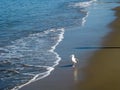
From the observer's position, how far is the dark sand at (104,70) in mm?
10531

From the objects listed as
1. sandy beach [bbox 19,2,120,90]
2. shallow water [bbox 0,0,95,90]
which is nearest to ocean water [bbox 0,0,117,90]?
shallow water [bbox 0,0,95,90]

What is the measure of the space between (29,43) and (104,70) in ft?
18.6

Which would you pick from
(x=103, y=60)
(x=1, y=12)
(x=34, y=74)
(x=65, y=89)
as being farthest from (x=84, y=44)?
(x=1, y=12)

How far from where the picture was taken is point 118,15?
25.7 meters

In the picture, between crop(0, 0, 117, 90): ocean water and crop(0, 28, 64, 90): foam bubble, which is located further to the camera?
crop(0, 28, 64, 90): foam bubble

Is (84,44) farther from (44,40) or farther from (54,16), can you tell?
(54,16)

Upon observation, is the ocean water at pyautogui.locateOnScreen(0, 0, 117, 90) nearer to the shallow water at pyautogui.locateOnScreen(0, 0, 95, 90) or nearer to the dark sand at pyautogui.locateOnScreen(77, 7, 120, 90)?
the shallow water at pyautogui.locateOnScreen(0, 0, 95, 90)

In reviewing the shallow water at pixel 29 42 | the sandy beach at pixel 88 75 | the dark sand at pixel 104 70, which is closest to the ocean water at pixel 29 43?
the shallow water at pixel 29 42

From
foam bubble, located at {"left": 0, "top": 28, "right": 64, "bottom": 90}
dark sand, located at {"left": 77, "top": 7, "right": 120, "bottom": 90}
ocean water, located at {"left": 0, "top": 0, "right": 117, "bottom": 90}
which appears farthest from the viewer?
foam bubble, located at {"left": 0, "top": 28, "right": 64, "bottom": 90}

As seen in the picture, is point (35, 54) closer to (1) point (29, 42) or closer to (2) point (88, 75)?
(1) point (29, 42)

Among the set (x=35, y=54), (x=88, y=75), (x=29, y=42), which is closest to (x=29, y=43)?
(x=29, y=42)

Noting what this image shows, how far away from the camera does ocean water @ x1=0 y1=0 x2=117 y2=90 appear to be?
1198 centimetres

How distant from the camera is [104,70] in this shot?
39.3ft

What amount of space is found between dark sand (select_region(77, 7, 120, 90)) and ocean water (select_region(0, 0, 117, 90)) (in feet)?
4.65
